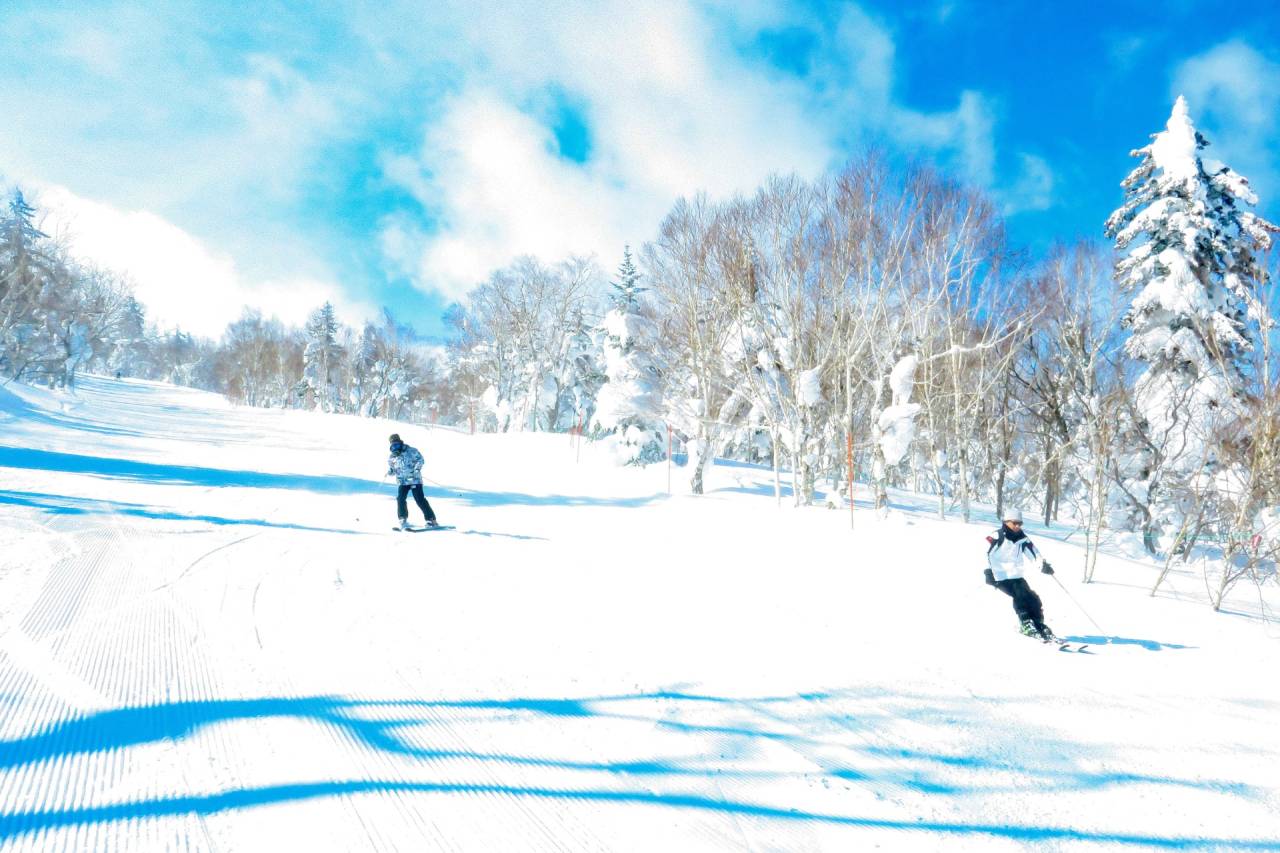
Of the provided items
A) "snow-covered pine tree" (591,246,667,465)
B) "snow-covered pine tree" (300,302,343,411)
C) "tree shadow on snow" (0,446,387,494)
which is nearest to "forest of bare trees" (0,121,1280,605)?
"snow-covered pine tree" (591,246,667,465)

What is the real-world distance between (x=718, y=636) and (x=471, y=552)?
151 inches

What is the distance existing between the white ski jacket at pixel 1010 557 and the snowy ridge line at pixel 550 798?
11.6 ft

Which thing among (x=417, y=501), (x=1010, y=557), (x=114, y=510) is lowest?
(x=114, y=510)

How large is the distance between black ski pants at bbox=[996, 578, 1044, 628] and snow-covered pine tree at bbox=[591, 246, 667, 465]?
1492 centimetres

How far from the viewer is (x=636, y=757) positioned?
3.12 meters

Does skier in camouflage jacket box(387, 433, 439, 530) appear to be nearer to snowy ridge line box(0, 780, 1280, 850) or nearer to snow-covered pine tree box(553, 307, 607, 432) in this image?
snowy ridge line box(0, 780, 1280, 850)

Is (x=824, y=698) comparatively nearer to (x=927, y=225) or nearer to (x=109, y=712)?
(x=109, y=712)

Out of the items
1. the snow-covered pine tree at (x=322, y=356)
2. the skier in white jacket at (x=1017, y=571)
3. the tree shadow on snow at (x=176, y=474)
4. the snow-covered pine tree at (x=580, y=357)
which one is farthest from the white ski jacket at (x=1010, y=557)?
the snow-covered pine tree at (x=322, y=356)

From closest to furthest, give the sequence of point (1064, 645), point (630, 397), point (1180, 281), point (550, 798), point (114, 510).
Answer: point (550, 798) < point (1064, 645) < point (114, 510) < point (1180, 281) < point (630, 397)

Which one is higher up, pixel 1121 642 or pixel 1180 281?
pixel 1180 281

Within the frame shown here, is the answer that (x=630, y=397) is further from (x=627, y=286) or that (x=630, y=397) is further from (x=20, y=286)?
(x=20, y=286)

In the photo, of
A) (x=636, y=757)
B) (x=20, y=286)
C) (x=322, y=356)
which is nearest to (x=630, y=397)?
(x=636, y=757)

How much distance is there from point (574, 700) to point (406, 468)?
659cm

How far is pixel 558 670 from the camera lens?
13.6ft
